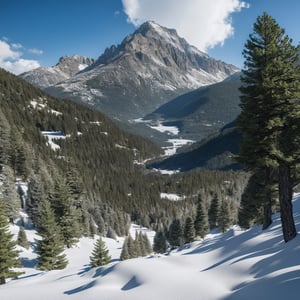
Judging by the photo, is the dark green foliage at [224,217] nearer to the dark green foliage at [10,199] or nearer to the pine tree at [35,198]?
the pine tree at [35,198]

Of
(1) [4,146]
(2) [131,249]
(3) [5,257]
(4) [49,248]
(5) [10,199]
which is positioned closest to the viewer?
(3) [5,257]

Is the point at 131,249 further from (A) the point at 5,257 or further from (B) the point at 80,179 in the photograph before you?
(A) the point at 5,257

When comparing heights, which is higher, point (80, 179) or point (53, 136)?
point (53, 136)

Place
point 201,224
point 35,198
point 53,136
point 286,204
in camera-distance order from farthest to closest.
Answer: point 53,136, point 201,224, point 35,198, point 286,204

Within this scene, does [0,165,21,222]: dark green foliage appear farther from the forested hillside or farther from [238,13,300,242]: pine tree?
[238,13,300,242]: pine tree

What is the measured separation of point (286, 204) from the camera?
747 inches

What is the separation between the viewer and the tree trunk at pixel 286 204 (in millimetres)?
18594

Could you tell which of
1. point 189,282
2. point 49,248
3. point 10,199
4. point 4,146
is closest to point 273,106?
point 189,282

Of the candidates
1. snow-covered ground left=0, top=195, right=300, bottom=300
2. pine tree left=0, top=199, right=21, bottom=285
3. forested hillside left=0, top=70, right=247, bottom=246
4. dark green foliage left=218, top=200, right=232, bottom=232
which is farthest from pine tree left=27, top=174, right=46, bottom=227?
snow-covered ground left=0, top=195, right=300, bottom=300

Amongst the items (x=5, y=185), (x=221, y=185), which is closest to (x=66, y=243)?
(x=5, y=185)

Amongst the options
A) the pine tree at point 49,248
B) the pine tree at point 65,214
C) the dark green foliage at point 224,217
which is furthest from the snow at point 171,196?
the pine tree at point 49,248

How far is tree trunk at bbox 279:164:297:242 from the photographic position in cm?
1859

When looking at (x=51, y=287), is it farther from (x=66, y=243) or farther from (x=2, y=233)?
(x=66, y=243)

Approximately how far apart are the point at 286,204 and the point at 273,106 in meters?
6.16
